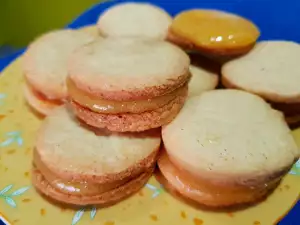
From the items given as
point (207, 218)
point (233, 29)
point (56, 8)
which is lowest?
point (56, 8)

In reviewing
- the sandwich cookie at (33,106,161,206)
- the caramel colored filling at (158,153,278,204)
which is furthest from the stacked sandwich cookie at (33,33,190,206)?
the caramel colored filling at (158,153,278,204)

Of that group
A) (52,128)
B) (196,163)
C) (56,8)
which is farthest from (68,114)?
(56,8)

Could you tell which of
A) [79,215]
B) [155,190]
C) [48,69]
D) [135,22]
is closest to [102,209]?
[79,215]

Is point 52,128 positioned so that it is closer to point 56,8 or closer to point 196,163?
point 196,163

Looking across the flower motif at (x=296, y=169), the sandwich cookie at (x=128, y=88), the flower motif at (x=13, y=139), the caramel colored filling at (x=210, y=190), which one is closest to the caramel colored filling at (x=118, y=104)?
the sandwich cookie at (x=128, y=88)

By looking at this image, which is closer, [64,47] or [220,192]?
[220,192]

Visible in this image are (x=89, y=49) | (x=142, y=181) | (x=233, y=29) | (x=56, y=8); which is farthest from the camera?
(x=56, y=8)

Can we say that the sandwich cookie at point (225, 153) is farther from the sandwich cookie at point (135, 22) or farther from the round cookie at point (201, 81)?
the sandwich cookie at point (135, 22)

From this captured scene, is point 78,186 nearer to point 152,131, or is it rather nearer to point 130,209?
point 130,209
